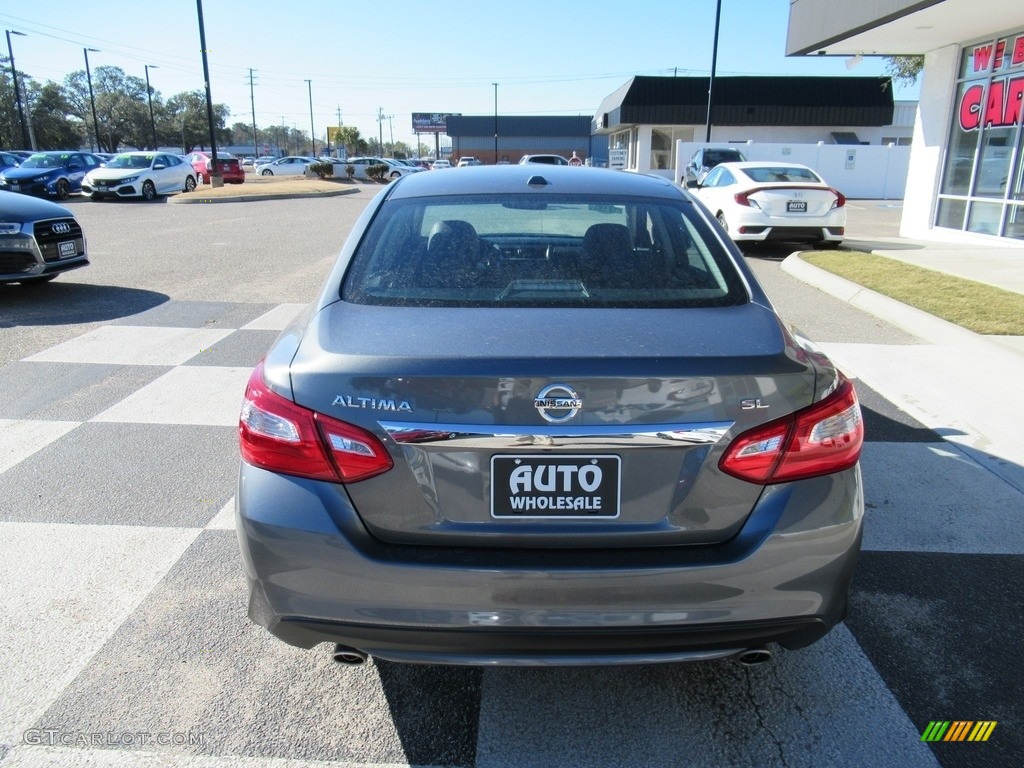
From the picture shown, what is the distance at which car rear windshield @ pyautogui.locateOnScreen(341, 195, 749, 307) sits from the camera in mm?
2527

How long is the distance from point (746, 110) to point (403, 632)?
43.2m

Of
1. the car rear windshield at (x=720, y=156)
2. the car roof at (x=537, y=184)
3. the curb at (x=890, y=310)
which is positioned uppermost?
the car rear windshield at (x=720, y=156)

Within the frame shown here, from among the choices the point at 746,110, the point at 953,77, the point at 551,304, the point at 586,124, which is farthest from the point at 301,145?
the point at 551,304

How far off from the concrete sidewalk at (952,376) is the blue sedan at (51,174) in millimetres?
25010

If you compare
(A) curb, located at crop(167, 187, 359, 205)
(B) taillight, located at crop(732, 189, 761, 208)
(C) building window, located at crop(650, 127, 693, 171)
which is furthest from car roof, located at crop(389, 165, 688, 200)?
(C) building window, located at crop(650, 127, 693, 171)

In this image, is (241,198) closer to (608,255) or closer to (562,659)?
(608,255)

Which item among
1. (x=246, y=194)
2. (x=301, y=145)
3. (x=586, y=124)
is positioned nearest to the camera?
(x=246, y=194)

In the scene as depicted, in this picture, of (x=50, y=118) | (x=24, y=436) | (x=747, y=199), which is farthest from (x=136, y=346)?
(x=50, y=118)

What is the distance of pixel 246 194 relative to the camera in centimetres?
2633

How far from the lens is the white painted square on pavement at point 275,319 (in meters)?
7.30

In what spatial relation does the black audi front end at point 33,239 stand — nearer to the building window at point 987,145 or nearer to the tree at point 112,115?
the building window at point 987,145

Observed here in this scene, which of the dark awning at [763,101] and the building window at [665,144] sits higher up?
the dark awning at [763,101]

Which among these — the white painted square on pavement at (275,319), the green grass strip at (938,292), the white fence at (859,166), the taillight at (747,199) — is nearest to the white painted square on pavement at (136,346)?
the white painted square on pavement at (275,319)

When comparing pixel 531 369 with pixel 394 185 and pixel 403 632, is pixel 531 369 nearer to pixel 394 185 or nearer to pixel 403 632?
pixel 403 632
